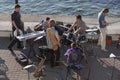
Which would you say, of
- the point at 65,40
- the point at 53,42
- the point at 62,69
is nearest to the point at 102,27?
the point at 65,40

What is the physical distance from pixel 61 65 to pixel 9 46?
7.58 feet

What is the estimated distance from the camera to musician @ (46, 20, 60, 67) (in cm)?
1215

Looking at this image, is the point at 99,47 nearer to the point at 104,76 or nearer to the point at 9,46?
the point at 104,76

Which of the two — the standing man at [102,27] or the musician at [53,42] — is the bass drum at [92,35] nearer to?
the standing man at [102,27]

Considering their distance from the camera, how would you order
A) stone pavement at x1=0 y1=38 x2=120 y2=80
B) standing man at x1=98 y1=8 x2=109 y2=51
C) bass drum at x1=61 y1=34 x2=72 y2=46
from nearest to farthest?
stone pavement at x1=0 y1=38 x2=120 y2=80 → standing man at x1=98 y1=8 x2=109 y2=51 → bass drum at x1=61 y1=34 x2=72 y2=46

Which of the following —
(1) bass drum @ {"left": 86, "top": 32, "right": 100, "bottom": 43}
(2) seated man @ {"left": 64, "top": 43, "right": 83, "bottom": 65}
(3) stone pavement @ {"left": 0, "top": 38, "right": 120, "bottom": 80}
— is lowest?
(3) stone pavement @ {"left": 0, "top": 38, "right": 120, "bottom": 80}

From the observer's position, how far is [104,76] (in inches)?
470

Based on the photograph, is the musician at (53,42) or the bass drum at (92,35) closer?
the musician at (53,42)

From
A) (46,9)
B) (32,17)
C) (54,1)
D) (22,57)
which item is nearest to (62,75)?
(22,57)

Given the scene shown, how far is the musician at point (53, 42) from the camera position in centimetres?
1215

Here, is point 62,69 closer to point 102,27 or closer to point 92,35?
point 92,35

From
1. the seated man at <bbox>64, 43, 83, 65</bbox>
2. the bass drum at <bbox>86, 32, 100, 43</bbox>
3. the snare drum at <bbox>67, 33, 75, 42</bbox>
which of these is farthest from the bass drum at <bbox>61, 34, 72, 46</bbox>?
the seated man at <bbox>64, 43, 83, 65</bbox>

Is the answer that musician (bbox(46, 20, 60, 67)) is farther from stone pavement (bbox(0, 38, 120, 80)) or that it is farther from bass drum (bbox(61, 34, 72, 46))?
bass drum (bbox(61, 34, 72, 46))

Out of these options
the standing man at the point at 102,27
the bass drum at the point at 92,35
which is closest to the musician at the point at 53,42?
the bass drum at the point at 92,35
